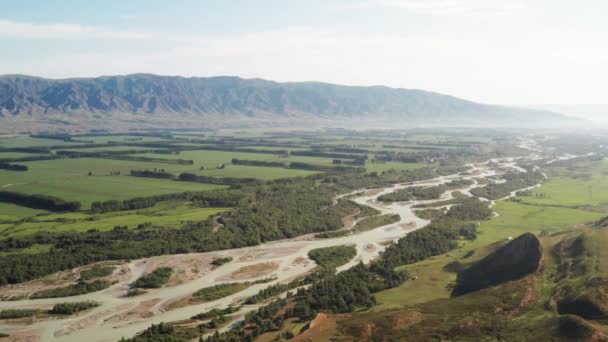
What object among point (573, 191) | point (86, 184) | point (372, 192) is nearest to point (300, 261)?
point (372, 192)

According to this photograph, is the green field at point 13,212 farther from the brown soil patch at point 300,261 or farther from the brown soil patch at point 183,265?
the brown soil patch at point 300,261

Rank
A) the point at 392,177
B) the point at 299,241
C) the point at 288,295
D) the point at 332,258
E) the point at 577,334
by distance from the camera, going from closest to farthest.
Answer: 1. the point at 577,334
2. the point at 288,295
3. the point at 332,258
4. the point at 299,241
5. the point at 392,177

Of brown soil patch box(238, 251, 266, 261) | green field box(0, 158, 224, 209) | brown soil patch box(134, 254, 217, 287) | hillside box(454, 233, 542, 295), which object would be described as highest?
hillside box(454, 233, 542, 295)

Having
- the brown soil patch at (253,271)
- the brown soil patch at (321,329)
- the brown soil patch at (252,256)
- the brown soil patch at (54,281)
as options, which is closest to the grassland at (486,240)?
the brown soil patch at (321,329)

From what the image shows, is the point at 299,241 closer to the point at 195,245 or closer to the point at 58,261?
the point at 195,245

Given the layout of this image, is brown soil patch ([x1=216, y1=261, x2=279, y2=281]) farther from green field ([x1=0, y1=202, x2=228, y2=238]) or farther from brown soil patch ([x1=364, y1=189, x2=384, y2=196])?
brown soil patch ([x1=364, y1=189, x2=384, y2=196])

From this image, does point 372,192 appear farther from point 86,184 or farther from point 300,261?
point 86,184

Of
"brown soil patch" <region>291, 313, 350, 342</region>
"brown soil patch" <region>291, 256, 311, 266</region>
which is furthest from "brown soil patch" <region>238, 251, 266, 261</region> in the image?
"brown soil patch" <region>291, 313, 350, 342</region>

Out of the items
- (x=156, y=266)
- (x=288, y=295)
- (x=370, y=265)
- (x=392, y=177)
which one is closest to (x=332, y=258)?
(x=370, y=265)
